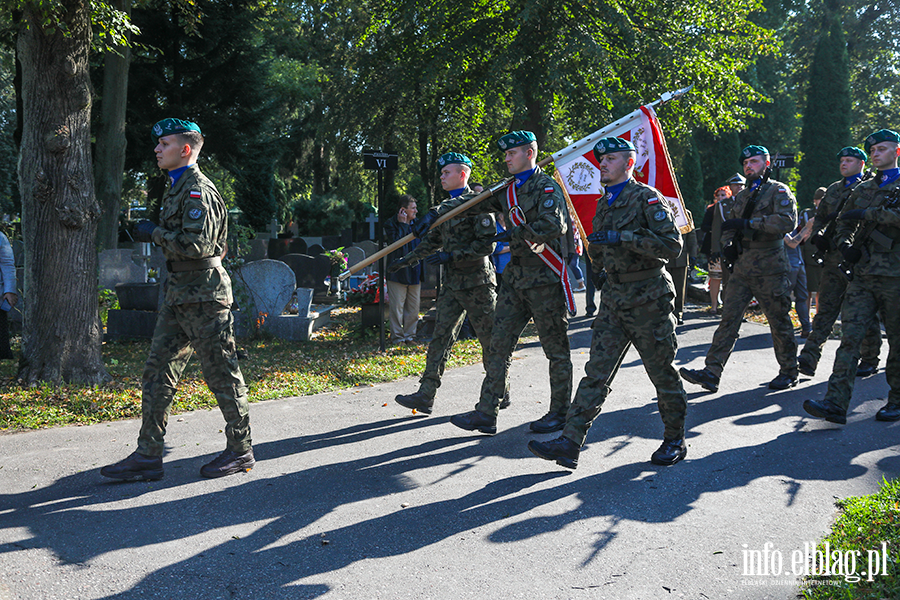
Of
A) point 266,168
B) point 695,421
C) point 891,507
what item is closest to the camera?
point 891,507

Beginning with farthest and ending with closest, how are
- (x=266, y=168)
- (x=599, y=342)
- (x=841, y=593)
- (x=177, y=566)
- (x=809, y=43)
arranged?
1. (x=809, y=43)
2. (x=266, y=168)
3. (x=599, y=342)
4. (x=177, y=566)
5. (x=841, y=593)

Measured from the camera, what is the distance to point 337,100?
23.1 m

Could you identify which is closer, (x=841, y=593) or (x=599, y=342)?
(x=841, y=593)

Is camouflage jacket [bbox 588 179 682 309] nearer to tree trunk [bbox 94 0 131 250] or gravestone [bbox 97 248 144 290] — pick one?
gravestone [bbox 97 248 144 290]

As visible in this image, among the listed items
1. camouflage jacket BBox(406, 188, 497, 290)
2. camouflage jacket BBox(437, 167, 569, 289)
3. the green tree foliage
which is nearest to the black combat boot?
camouflage jacket BBox(437, 167, 569, 289)

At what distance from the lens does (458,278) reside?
20.6 ft

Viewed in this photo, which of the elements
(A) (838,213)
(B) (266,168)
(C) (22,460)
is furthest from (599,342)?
(B) (266,168)

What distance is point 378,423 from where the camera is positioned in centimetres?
639

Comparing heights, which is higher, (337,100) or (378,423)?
(337,100)

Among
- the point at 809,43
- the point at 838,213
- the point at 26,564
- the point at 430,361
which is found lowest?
the point at 26,564

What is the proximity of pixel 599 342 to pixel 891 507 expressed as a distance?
187 cm

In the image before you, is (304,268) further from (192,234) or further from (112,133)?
(192,234)

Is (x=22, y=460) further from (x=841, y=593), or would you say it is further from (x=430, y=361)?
(x=841, y=593)

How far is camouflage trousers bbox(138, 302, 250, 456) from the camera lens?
4816 mm
